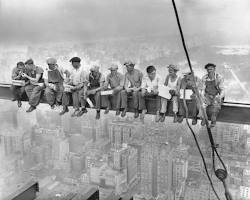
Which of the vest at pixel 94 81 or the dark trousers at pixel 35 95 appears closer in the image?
the vest at pixel 94 81

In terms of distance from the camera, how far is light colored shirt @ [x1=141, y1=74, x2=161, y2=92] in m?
5.44

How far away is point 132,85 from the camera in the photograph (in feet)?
18.5

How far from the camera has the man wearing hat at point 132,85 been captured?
556cm

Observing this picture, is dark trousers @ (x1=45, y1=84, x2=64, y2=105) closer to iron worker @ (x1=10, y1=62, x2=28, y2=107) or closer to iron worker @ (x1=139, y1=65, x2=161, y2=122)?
iron worker @ (x1=10, y1=62, x2=28, y2=107)

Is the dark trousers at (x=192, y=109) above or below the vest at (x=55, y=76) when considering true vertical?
below

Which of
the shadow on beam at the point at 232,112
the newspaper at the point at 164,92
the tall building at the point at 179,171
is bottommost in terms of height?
the tall building at the point at 179,171

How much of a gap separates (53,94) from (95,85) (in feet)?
2.48

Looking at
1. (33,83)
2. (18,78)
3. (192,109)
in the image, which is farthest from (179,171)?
(18,78)

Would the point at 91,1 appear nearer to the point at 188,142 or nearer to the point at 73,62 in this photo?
the point at 73,62

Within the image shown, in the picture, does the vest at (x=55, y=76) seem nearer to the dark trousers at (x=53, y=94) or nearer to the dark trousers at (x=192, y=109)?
the dark trousers at (x=53, y=94)

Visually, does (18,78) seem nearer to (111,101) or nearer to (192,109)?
(111,101)

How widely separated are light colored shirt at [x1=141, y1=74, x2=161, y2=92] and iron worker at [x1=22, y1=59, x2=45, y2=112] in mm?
1718

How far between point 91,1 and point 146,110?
4.24 meters

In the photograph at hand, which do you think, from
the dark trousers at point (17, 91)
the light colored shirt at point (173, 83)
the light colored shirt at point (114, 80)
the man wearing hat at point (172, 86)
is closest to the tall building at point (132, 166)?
the dark trousers at point (17, 91)
